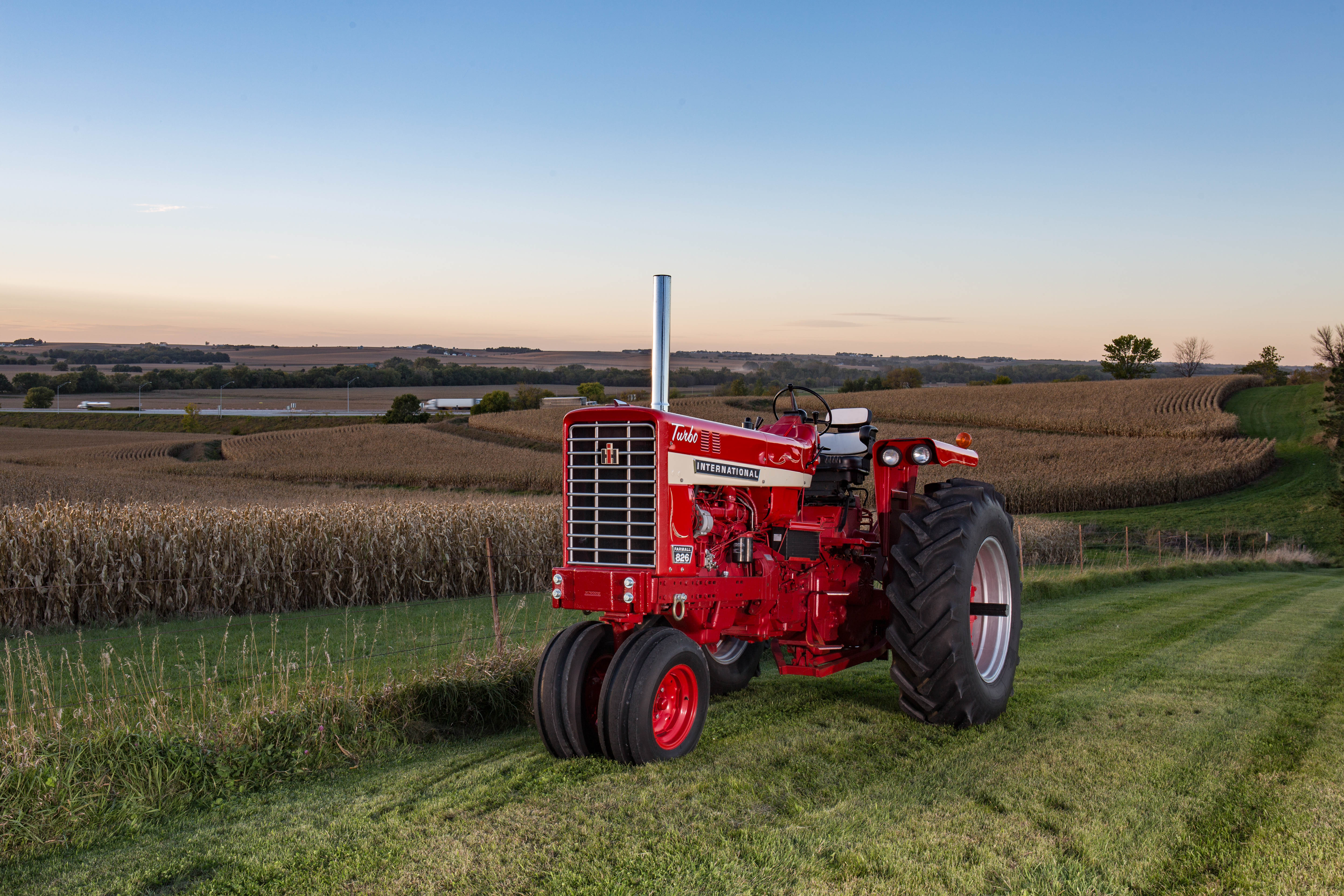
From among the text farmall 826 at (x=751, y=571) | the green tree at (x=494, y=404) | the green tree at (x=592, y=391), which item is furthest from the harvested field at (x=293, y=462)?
the text farmall 826 at (x=751, y=571)

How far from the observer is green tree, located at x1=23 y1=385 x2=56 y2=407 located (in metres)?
74.6

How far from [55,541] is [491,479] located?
77.5 feet

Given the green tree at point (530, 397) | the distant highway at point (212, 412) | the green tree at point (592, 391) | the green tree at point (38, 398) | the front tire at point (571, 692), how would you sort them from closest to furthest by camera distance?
the front tire at point (571, 692), the green tree at point (592, 391), the distant highway at point (212, 412), the green tree at point (530, 397), the green tree at point (38, 398)

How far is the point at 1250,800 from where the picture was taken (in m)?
4.78

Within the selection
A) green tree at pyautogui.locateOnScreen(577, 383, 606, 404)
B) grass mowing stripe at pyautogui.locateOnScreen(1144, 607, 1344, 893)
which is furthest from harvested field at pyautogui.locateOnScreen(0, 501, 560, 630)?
grass mowing stripe at pyautogui.locateOnScreen(1144, 607, 1344, 893)

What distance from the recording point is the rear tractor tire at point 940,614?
5.86m

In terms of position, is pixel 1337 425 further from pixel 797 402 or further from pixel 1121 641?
pixel 797 402

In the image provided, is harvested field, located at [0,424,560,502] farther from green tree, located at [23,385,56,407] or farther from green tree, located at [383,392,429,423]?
green tree, located at [23,385,56,407]

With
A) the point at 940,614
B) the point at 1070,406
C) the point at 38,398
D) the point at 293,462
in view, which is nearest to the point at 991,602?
the point at 940,614

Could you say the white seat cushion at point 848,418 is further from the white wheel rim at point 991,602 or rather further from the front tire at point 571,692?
the front tire at point 571,692

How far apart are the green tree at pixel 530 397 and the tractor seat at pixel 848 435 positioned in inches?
2259

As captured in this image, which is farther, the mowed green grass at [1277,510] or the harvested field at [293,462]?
the mowed green grass at [1277,510]

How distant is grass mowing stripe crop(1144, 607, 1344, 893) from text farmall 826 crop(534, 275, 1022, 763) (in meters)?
1.49

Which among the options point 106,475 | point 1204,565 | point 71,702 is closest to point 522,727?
point 71,702
